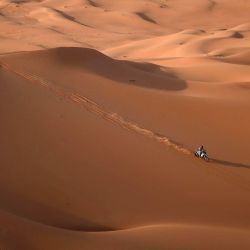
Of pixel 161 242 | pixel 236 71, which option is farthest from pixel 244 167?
pixel 236 71

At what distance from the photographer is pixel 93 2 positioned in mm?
37562

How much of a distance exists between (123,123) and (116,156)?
4.23 feet

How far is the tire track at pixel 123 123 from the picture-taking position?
6.04 metres

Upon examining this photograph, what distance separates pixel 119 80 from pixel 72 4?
2819cm

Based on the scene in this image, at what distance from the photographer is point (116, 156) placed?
6.16 m

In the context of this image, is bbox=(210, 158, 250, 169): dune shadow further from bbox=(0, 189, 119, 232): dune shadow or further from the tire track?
bbox=(0, 189, 119, 232): dune shadow

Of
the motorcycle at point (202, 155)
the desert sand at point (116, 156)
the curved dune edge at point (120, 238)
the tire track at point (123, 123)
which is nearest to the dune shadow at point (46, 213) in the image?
the desert sand at point (116, 156)

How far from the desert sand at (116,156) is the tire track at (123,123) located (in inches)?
0.8

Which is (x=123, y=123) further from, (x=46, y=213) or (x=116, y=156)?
(x=46, y=213)

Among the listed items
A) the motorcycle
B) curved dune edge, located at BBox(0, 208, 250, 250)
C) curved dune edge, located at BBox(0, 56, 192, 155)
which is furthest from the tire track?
curved dune edge, located at BBox(0, 208, 250, 250)

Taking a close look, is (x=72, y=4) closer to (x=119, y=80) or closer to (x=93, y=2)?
(x=93, y=2)

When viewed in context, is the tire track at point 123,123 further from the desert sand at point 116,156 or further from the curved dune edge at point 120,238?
the curved dune edge at point 120,238

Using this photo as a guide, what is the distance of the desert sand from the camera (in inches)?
162

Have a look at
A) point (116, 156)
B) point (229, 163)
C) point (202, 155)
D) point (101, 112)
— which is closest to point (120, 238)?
point (116, 156)
